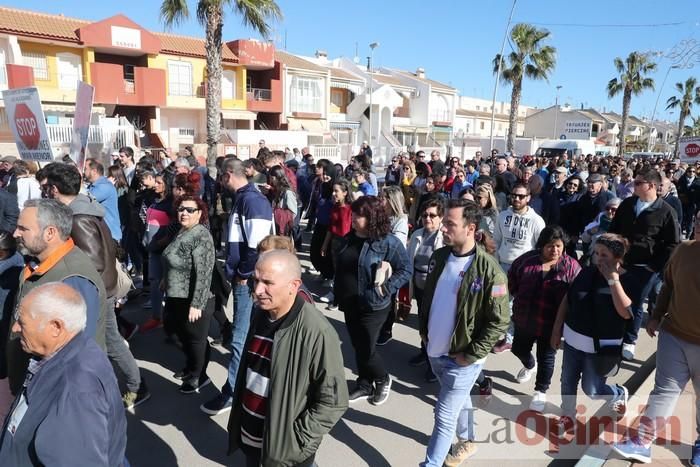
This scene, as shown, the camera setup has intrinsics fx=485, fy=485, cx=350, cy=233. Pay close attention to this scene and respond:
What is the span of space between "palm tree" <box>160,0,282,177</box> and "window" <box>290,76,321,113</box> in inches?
691

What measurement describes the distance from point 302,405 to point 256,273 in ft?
2.15

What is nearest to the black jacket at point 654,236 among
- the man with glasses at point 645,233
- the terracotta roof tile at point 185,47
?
the man with glasses at point 645,233

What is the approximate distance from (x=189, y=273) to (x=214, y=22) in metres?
14.4

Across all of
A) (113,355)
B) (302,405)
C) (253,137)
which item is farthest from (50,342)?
(253,137)

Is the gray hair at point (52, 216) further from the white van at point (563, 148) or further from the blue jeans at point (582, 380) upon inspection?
the white van at point (563, 148)

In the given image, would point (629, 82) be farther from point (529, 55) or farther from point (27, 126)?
point (27, 126)

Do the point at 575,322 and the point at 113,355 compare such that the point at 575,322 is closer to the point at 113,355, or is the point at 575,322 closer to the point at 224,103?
the point at 113,355

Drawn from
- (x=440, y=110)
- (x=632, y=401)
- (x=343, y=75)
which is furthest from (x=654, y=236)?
(x=440, y=110)

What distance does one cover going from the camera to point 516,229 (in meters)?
5.14

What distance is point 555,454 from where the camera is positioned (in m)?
3.57

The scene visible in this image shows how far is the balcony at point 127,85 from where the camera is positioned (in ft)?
82.1

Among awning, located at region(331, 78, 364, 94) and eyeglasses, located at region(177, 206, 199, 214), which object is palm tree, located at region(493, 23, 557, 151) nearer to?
awning, located at region(331, 78, 364, 94)

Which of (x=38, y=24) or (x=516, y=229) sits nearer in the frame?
(x=516, y=229)

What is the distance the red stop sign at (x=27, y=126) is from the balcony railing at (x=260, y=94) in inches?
1015
